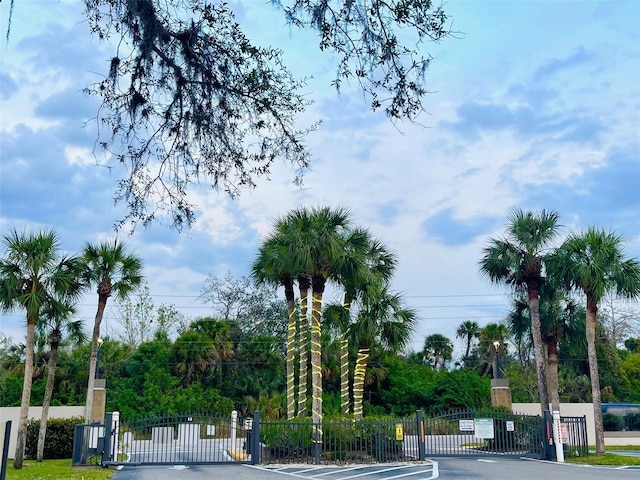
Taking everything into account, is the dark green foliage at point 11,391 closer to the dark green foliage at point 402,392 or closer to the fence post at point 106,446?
the fence post at point 106,446

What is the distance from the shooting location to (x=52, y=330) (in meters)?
25.4

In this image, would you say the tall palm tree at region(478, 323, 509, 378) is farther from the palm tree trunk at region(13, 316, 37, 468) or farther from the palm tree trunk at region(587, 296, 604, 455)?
the palm tree trunk at region(13, 316, 37, 468)

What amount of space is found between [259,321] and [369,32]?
44.0 metres

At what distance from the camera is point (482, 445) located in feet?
81.1

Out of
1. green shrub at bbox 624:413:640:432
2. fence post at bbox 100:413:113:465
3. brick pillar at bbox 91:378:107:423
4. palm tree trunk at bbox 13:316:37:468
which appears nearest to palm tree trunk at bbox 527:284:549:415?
fence post at bbox 100:413:113:465

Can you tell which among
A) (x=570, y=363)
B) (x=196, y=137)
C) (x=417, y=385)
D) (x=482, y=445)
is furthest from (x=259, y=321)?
(x=196, y=137)

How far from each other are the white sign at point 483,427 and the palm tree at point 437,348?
99.7 feet

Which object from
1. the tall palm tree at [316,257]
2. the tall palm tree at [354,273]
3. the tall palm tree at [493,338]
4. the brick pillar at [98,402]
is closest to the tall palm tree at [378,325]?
the tall palm tree at [354,273]

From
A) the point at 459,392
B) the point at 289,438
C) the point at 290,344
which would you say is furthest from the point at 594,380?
the point at 459,392

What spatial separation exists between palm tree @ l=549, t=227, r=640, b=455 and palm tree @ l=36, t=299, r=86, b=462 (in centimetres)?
1724

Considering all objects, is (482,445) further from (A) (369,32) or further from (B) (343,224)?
(A) (369,32)

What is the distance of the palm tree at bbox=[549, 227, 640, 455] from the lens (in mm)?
22484

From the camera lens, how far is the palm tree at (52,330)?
24.0 metres

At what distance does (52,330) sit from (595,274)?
751 inches
